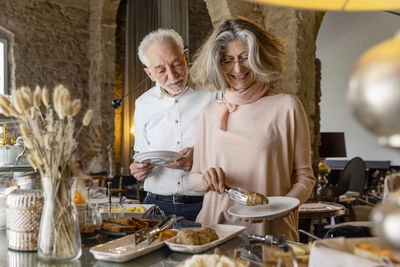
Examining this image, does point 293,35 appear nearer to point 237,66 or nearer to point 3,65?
point 237,66

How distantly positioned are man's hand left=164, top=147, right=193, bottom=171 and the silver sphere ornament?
170 cm

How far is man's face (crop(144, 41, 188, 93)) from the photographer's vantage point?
2328 mm

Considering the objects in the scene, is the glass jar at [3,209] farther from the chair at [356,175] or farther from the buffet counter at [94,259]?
the chair at [356,175]

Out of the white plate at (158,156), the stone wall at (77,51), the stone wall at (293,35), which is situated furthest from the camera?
the stone wall at (77,51)

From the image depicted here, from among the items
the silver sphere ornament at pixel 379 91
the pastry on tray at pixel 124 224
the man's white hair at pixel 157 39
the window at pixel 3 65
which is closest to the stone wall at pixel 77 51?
the window at pixel 3 65

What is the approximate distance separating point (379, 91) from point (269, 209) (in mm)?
1150

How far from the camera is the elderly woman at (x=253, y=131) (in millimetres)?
1848

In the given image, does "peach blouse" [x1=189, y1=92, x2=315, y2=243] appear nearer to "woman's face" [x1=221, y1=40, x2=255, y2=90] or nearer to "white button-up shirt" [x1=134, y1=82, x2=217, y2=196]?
"woman's face" [x1=221, y1=40, x2=255, y2=90]

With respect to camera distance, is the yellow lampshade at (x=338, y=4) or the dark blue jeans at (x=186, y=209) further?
the dark blue jeans at (x=186, y=209)

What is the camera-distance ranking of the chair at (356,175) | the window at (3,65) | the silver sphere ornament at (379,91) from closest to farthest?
1. the silver sphere ornament at (379,91)
2. the chair at (356,175)
3. the window at (3,65)

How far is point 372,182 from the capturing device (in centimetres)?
807

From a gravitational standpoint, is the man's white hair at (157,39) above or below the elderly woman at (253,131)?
above

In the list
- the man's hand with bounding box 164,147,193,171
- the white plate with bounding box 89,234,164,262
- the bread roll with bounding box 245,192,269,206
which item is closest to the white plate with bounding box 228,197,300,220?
the bread roll with bounding box 245,192,269,206

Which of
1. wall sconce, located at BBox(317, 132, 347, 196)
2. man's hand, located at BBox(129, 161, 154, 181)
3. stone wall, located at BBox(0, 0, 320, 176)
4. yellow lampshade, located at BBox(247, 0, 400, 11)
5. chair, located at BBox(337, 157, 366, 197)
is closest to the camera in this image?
yellow lampshade, located at BBox(247, 0, 400, 11)
